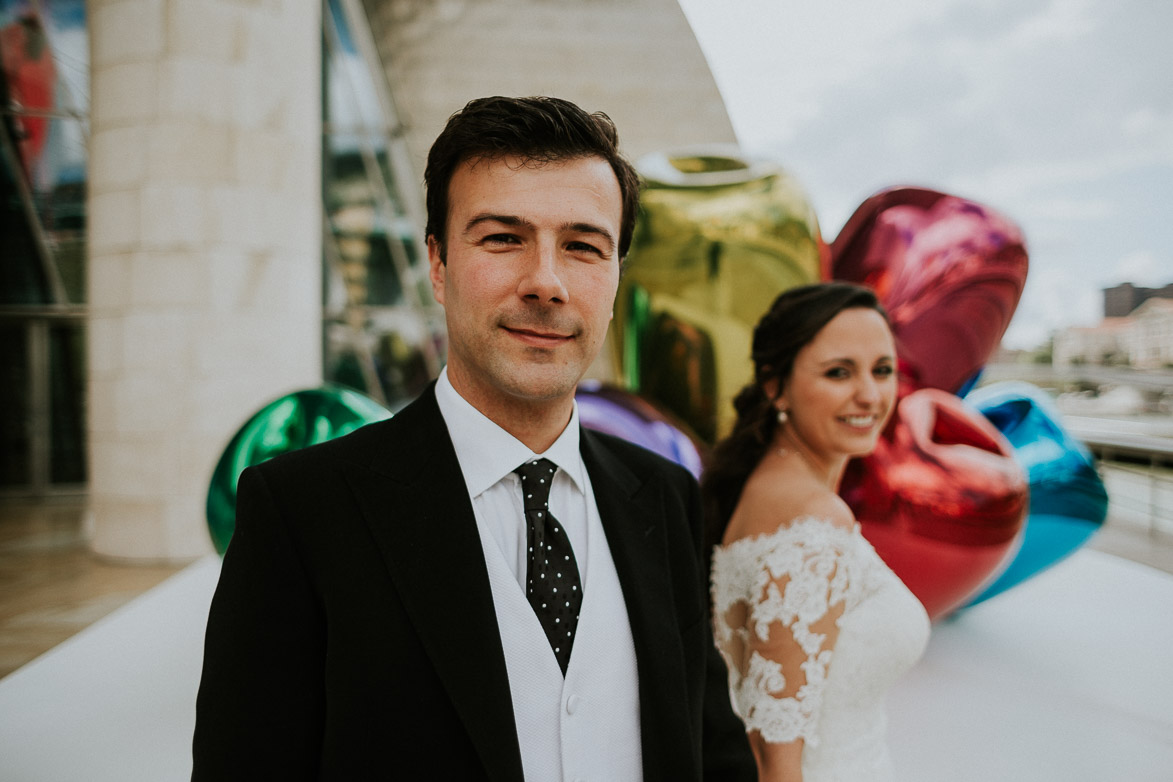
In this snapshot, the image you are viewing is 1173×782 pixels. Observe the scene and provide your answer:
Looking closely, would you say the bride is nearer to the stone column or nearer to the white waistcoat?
the white waistcoat

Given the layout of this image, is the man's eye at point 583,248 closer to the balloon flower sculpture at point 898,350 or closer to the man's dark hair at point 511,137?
the man's dark hair at point 511,137

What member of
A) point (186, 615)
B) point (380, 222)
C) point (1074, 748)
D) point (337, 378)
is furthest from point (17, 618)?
point (380, 222)

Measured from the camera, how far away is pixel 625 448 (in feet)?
4.35

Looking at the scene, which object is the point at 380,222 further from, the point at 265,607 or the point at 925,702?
the point at 265,607

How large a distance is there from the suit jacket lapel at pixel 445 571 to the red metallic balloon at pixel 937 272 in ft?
7.23

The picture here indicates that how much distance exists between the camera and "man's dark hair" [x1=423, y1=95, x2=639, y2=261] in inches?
41.2

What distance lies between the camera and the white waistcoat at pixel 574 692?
100 centimetres

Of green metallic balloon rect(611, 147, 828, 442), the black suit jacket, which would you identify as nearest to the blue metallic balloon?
green metallic balloon rect(611, 147, 828, 442)

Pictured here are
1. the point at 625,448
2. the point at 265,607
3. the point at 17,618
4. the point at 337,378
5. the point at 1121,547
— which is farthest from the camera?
the point at 337,378

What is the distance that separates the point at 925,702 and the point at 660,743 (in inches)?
90.4

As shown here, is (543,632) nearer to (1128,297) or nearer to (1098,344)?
(1128,297)

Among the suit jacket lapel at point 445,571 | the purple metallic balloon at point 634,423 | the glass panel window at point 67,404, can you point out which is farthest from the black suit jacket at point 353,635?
the glass panel window at point 67,404

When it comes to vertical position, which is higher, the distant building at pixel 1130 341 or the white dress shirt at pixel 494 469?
the distant building at pixel 1130 341

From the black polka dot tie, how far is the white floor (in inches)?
75.8
